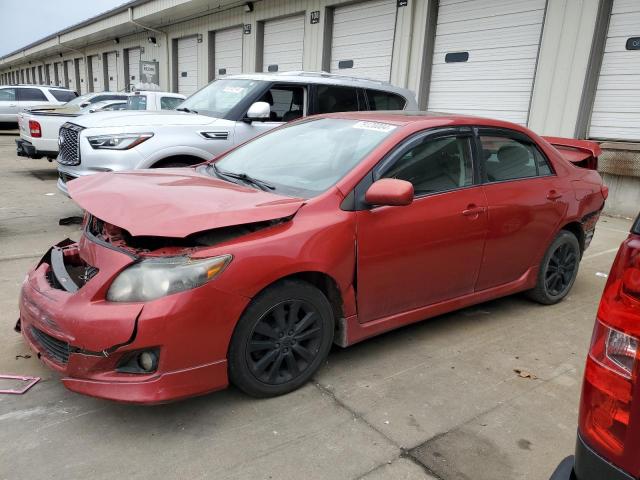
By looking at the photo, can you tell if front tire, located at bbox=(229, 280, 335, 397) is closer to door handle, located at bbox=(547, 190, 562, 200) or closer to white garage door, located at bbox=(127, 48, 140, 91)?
door handle, located at bbox=(547, 190, 562, 200)

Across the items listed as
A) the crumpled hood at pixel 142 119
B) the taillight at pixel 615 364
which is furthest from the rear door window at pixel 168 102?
the taillight at pixel 615 364

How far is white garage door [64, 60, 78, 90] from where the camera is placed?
37844 mm

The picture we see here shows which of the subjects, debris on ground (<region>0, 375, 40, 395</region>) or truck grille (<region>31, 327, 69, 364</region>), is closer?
truck grille (<region>31, 327, 69, 364</region>)

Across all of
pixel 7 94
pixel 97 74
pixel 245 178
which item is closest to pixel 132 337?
pixel 245 178

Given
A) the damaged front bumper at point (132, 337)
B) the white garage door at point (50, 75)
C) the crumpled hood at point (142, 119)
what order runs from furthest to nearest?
the white garage door at point (50, 75), the crumpled hood at point (142, 119), the damaged front bumper at point (132, 337)

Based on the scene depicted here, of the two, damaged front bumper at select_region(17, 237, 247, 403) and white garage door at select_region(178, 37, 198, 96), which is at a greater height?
white garage door at select_region(178, 37, 198, 96)

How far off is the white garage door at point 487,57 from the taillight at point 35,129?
8294 millimetres

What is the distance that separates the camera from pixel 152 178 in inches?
133

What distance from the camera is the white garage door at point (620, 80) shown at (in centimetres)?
851

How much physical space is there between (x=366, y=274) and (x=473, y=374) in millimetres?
1004

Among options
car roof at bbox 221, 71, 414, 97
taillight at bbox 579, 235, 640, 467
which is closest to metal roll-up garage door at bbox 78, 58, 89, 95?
car roof at bbox 221, 71, 414, 97

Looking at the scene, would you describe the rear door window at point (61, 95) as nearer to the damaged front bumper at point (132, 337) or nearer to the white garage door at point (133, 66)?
the white garage door at point (133, 66)

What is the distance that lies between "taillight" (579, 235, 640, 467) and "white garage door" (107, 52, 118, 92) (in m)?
31.7

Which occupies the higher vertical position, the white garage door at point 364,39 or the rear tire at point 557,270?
the white garage door at point 364,39
